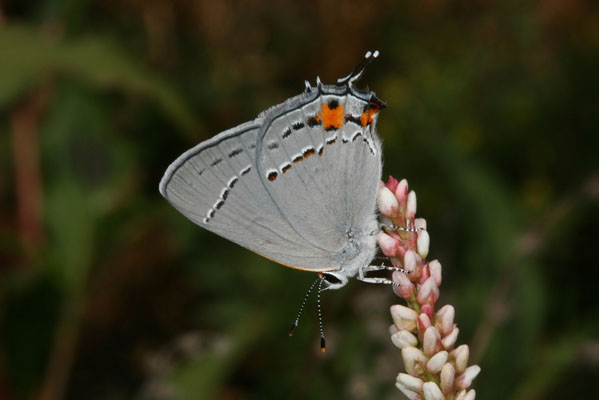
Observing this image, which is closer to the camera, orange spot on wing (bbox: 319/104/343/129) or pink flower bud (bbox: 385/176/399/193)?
pink flower bud (bbox: 385/176/399/193)

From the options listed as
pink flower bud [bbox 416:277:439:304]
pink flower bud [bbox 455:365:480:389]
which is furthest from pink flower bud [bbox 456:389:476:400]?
pink flower bud [bbox 416:277:439:304]

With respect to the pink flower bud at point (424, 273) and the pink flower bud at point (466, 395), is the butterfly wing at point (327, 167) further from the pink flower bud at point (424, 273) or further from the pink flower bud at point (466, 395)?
the pink flower bud at point (466, 395)

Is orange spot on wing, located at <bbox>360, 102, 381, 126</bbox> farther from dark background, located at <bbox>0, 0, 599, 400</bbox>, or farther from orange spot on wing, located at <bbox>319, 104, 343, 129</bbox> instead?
dark background, located at <bbox>0, 0, 599, 400</bbox>

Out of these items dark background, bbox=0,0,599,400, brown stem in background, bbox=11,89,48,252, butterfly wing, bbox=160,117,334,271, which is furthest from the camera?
brown stem in background, bbox=11,89,48,252

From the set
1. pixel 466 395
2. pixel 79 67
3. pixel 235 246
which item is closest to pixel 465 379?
pixel 466 395

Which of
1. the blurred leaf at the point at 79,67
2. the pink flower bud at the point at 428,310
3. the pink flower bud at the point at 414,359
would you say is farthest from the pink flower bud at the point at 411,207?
the blurred leaf at the point at 79,67

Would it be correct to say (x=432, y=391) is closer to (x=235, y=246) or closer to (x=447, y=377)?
(x=447, y=377)

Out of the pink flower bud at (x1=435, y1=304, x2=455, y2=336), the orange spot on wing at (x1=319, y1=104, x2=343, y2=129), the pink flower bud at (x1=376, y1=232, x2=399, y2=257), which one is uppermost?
the orange spot on wing at (x1=319, y1=104, x2=343, y2=129)
